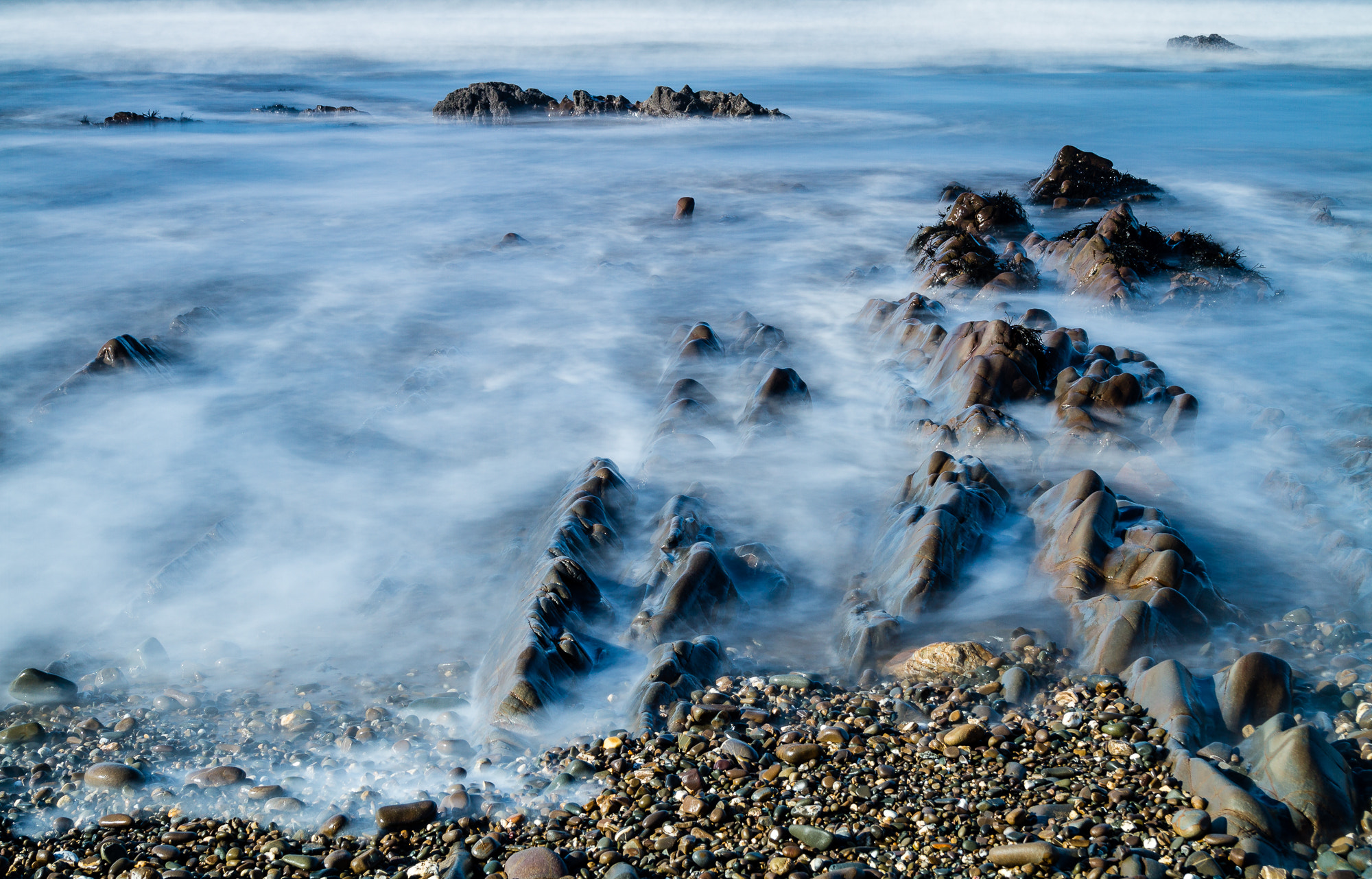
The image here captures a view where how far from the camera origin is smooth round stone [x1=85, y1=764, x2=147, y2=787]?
3385mm

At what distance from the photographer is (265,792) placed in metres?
3.34

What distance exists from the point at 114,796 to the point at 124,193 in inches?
658

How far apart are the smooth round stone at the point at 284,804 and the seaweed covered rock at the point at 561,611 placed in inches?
30.6

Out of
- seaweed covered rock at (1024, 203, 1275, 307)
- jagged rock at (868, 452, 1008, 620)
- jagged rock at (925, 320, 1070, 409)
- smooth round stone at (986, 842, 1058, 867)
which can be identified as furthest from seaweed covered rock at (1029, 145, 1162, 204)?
smooth round stone at (986, 842, 1058, 867)

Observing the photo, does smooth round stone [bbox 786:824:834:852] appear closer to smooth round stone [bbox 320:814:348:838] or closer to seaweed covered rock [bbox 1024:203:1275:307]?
smooth round stone [bbox 320:814:348:838]

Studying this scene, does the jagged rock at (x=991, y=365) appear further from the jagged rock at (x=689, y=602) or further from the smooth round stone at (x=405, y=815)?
the smooth round stone at (x=405, y=815)

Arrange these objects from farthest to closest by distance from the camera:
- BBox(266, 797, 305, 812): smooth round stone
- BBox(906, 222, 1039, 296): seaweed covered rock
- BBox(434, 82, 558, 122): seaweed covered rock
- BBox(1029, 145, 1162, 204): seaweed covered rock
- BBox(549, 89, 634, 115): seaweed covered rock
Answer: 1. BBox(549, 89, 634, 115): seaweed covered rock
2. BBox(434, 82, 558, 122): seaweed covered rock
3. BBox(1029, 145, 1162, 204): seaweed covered rock
4. BBox(906, 222, 1039, 296): seaweed covered rock
5. BBox(266, 797, 305, 812): smooth round stone

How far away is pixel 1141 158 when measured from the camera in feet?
62.5

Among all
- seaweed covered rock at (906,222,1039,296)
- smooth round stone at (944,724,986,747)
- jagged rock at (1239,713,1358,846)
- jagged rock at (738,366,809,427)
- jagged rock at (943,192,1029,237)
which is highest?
jagged rock at (943,192,1029,237)

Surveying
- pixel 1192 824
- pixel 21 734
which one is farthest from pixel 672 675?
pixel 21 734

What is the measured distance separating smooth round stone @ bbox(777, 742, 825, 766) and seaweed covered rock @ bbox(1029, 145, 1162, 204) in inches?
481

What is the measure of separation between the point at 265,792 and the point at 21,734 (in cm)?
118

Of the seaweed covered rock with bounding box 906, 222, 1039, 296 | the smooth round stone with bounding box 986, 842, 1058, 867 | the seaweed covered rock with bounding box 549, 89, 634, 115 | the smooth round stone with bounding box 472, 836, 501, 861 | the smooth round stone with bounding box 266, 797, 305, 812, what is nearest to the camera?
the smooth round stone with bounding box 986, 842, 1058, 867

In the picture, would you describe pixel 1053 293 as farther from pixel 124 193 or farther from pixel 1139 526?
pixel 124 193
